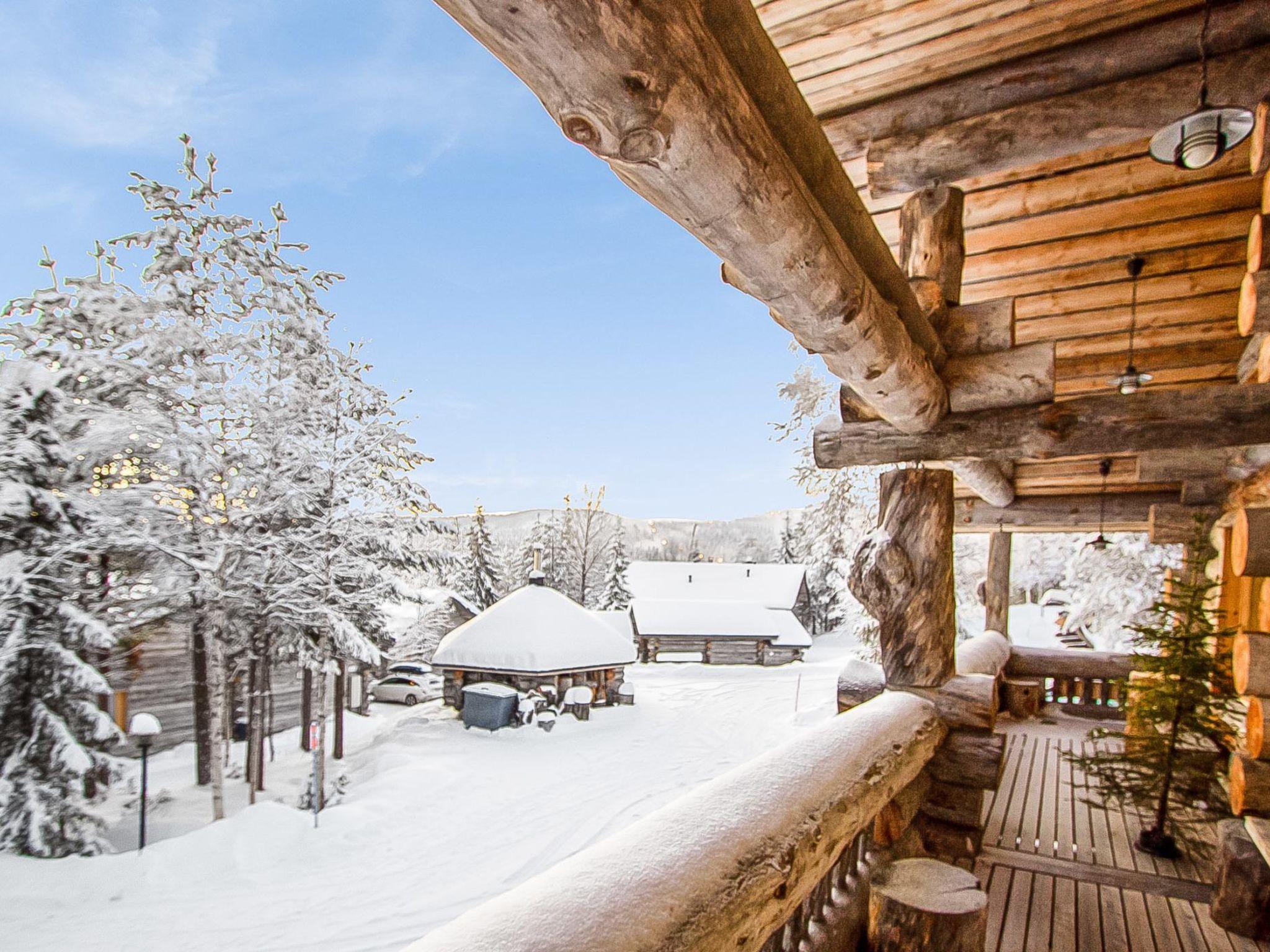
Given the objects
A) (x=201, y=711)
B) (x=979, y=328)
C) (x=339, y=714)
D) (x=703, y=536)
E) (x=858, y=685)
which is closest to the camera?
(x=979, y=328)

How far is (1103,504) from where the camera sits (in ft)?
26.1

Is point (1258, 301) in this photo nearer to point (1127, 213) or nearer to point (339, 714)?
point (1127, 213)

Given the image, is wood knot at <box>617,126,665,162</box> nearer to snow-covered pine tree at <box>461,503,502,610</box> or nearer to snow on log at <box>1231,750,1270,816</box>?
snow on log at <box>1231,750,1270,816</box>

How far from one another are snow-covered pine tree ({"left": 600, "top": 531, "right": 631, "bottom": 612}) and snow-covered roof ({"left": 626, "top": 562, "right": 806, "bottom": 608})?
317 millimetres

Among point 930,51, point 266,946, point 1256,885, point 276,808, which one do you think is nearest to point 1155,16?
point 930,51

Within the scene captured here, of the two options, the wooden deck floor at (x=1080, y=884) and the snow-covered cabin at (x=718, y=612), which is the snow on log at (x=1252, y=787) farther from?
the snow-covered cabin at (x=718, y=612)

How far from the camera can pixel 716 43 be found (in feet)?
3.73

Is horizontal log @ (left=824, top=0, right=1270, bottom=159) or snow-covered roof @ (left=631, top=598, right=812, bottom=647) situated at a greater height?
horizontal log @ (left=824, top=0, right=1270, bottom=159)

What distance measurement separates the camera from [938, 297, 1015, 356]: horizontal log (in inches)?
139

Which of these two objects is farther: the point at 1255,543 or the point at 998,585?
the point at 998,585

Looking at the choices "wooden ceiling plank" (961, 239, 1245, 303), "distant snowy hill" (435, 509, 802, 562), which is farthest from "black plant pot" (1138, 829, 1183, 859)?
"distant snowy hill" (435, 509, 802, 562)

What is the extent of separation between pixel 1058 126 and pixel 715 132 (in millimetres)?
3314

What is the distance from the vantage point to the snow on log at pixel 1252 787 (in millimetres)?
3254

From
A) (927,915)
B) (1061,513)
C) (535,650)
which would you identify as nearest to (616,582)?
(535,650)
